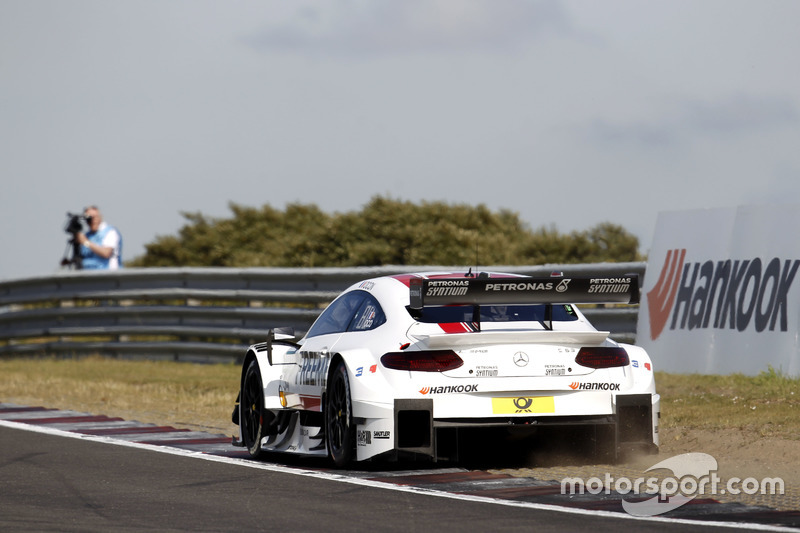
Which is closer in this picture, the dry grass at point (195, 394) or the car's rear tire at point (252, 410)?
the car's rear tire at point (252, 410)

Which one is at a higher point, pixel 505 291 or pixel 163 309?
pixel 163 309

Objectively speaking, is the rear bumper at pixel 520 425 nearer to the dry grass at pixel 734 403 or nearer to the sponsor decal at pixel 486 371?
the sponsor decal at pixel 486 371

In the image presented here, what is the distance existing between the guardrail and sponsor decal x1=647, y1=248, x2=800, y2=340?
13.7 ft

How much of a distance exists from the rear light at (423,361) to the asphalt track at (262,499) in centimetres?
68

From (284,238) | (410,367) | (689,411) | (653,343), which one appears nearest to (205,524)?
(410,367)

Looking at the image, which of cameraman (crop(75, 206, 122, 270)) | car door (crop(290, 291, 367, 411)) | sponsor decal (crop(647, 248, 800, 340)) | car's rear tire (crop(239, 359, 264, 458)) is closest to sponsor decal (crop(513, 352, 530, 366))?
car door (crop(290, 291, 367, 411))

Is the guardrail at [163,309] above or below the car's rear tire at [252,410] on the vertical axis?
above

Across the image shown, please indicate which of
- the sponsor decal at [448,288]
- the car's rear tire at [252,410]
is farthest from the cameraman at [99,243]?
the sponsor decal at [448,288]

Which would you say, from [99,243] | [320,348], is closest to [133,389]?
[99,243]

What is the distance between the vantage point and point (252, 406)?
10.7 meters

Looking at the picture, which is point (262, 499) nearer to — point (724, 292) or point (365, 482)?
point (365, 482)

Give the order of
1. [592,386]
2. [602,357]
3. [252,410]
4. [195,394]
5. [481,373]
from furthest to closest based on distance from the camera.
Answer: [195,394] < [252,410] < [602,357] < [592,386] < [481,373]

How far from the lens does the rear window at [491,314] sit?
934cm

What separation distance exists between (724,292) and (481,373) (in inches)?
240
